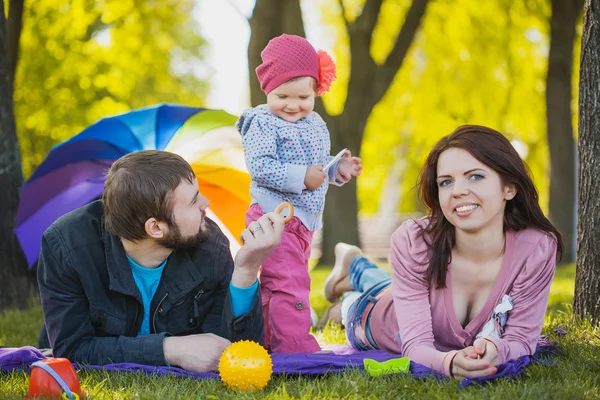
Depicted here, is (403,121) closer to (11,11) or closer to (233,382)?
(11,11)

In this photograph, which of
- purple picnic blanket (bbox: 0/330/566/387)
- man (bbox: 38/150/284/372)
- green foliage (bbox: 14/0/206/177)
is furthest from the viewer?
green foliage (bbox: 14/0/206/177)

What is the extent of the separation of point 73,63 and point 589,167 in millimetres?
10711

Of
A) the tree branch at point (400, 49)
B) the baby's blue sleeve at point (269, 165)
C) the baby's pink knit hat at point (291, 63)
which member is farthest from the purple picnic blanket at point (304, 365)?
the tree branch at point (400, 49)

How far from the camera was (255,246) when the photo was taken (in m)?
3.00

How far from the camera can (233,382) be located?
2848mm

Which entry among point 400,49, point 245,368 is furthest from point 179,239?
point 400,49

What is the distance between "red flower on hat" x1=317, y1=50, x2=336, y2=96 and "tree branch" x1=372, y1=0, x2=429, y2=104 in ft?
20.2

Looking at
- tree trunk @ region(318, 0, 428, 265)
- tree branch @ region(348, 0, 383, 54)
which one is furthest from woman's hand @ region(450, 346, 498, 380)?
tree branch @ region(348, 0, 383, 54)

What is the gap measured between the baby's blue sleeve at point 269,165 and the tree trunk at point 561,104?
794cm

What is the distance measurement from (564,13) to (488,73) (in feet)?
19.7

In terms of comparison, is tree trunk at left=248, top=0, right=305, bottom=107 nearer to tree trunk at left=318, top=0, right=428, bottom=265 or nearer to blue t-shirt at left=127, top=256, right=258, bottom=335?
tree trunk at left=318, top=0, right=428, bottom=265

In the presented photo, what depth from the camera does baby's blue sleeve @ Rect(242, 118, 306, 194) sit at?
147 inches

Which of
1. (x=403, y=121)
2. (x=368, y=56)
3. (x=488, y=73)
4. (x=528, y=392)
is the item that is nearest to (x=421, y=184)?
(x=528, y=392)

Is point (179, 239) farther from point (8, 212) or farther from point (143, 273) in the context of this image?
point (8, 212)
